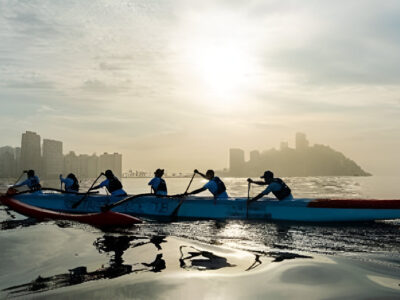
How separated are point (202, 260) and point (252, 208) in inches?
298

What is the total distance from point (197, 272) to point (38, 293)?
9.06 ft

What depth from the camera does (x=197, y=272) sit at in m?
6.67

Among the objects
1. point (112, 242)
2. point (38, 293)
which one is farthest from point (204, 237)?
point (38, 293)

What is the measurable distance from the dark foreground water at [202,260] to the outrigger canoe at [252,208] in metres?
0.61

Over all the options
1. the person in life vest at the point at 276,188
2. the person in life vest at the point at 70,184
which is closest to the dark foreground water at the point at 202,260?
the person in life vest at the point at 276,188

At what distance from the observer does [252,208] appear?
14953mm

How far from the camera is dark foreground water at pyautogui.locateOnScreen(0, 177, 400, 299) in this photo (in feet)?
18.6

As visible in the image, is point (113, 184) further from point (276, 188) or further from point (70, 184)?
point (276, 188)

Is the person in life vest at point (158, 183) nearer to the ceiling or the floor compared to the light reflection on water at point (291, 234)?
nearer to the ceiling

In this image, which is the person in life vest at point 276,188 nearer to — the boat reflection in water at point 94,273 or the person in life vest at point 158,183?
the person in life vest at point 158,183

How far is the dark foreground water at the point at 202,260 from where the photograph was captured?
5680 mm

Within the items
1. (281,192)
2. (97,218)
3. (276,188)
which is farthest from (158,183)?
(281,192)

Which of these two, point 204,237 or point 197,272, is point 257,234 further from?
point 197,272

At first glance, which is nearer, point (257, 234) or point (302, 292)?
point (302, 292)
